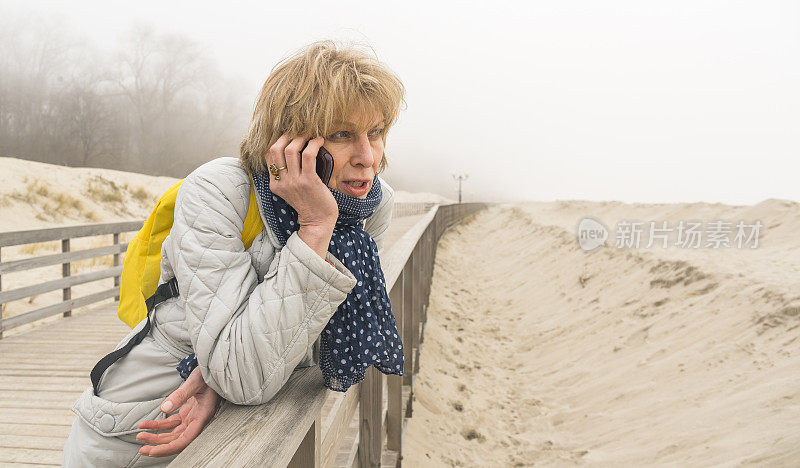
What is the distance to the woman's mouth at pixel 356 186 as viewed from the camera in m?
1.30

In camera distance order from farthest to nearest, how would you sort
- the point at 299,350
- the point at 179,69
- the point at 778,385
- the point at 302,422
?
1. the point at 179,69
2. the point at 778,385
3. the point at 299,350
4. the point at 302,422

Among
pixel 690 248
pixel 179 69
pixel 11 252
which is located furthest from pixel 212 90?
pixel 690 248

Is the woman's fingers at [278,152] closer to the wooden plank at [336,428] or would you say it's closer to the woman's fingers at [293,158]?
the woman's fingers at [293,158]

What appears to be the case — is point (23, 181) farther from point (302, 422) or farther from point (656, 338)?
point (302, 422)

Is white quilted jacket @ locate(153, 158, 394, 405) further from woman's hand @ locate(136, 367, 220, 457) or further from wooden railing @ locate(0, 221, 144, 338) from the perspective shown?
wooden railing @ locate(0, 221, 144, 338)

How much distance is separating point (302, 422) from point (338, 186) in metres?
0.54

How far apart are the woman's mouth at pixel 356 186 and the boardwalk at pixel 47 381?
117 centimetres

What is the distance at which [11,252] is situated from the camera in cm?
1329

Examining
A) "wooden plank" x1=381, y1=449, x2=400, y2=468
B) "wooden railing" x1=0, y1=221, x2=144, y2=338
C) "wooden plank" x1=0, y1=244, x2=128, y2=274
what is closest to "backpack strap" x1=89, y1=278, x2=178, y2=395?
"wooden plank" x1=381, y1=449, x2=400, y2=468

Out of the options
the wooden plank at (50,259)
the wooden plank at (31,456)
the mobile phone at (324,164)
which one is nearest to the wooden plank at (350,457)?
the mobile phone at (324,164)

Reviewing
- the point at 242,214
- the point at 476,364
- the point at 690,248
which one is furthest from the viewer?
the point at 690,248

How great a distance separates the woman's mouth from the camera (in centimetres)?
130

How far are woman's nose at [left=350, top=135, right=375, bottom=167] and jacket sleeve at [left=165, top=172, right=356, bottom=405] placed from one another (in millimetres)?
260

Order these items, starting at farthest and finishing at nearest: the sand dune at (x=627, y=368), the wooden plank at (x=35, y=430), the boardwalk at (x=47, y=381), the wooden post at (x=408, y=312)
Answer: the wooden post at (x=408, y=312) → the sand dune at (x=627, y=368) → the wooden plank at (x=35, y=430) → the boardwalk at (x=47, y=381)
